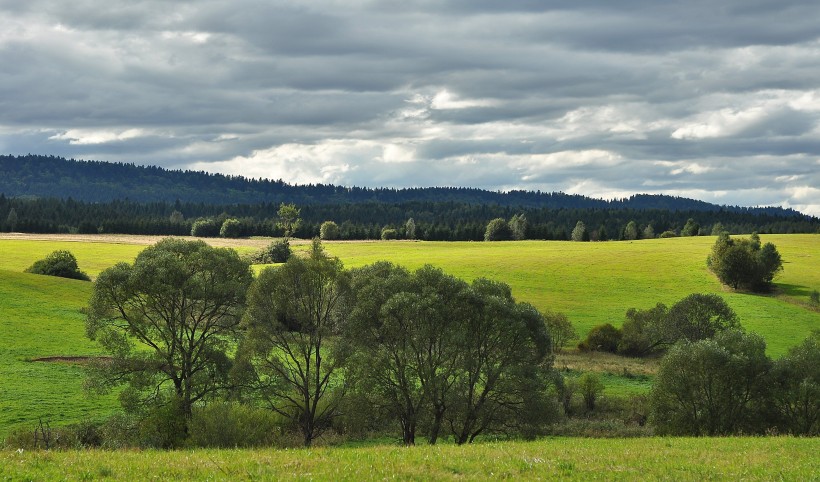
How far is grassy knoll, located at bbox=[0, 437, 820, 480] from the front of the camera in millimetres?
18422

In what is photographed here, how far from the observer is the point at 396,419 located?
2047 inches

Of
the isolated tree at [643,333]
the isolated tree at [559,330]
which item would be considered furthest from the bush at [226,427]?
the isolated tree at [643,333]

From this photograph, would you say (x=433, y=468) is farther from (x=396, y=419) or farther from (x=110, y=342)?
(x=110, y=342)

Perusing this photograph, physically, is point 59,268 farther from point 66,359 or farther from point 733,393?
point 733,393

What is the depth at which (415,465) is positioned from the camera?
20.4 metres

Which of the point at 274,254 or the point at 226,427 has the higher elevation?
the point at 274,254

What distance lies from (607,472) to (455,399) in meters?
28.0

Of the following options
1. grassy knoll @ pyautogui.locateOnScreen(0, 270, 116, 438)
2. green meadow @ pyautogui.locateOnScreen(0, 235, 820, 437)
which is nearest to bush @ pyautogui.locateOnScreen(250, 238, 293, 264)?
green meadow @ pyautogui.locateOnScreen(0, 235, 820, 437)

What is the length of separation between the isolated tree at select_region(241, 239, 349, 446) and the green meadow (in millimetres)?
13237

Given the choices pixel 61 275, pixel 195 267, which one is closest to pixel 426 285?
pixel 195 267

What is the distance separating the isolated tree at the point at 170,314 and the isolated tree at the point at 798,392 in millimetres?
40112

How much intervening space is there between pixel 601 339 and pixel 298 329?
2040 inches

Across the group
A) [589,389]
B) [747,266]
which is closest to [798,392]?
[589,389]

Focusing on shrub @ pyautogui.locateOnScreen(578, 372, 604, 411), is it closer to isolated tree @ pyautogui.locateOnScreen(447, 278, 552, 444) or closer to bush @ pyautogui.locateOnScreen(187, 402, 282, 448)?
isolated tree @ pyautogui.locateOnScreen(447, 278, 552, 444)
